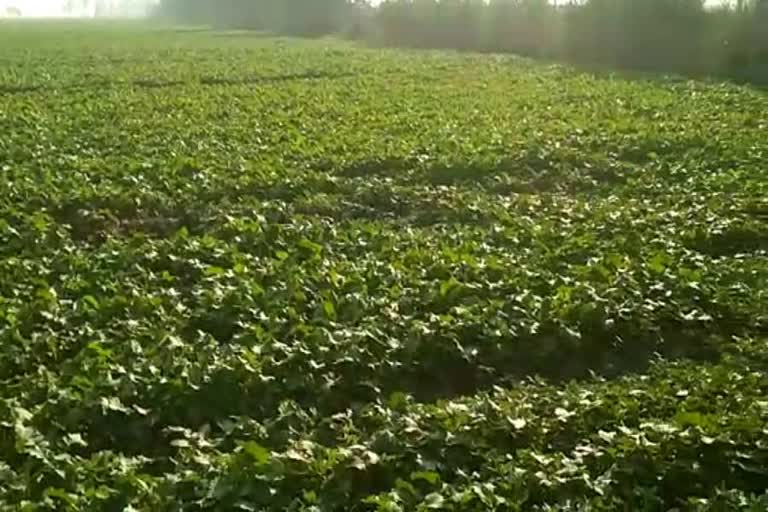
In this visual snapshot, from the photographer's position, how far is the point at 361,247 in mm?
9469

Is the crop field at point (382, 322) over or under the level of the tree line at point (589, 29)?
under

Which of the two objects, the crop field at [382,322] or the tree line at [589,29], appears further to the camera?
the tree line at [589,29]

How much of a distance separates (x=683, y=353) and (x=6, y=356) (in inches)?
191

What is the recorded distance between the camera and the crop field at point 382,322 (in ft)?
16.7

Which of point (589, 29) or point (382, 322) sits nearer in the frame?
point (382, 322)

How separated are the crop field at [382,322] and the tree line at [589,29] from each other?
21.2 meters

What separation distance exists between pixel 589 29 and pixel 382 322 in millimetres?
38046

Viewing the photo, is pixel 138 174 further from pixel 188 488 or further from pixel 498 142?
pixel 188 488

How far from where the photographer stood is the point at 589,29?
42.6 meters

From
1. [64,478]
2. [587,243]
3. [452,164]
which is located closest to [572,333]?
[587,243]

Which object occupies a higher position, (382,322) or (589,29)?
(589,29)

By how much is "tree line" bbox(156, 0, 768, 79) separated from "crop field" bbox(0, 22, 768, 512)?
21.2 m

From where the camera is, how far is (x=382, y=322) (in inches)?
283

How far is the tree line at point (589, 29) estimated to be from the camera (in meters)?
35.1
